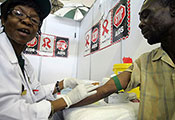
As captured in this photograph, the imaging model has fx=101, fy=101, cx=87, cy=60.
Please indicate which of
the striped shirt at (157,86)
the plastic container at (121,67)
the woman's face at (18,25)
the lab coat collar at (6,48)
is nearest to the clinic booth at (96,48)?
the striped shirt at (157,86)

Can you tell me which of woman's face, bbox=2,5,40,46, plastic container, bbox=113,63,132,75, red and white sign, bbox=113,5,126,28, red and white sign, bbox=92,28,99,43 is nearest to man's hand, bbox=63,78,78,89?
plastic container, bbox=113,63,132,75

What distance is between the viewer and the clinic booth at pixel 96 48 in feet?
2.17

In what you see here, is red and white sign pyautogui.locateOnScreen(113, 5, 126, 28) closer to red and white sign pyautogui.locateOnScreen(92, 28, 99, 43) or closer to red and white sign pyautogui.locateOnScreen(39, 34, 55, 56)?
red and white sign pyautogui.locateOnScreen(92, 28, 99, 43)

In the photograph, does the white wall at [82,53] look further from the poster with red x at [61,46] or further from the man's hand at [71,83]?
the man's hand at [71,83]

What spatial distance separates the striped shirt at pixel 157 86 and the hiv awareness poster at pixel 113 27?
2.58ft

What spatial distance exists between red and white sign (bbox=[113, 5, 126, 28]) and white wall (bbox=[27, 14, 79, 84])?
1.91 m

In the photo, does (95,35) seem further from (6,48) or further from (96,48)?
(6,48)

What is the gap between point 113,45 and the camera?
5.15 ft

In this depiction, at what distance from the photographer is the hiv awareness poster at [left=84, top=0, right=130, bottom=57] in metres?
1.34

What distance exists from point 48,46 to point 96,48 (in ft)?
5.19

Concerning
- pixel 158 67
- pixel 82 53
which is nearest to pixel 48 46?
pixel 82 53

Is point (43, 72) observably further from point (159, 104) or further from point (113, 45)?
point (159, 104)

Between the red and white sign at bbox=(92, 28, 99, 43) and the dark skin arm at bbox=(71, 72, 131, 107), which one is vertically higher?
the red and white sign at bbox=(92, 28, 99, 43)

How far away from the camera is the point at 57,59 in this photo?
9.89 feet
